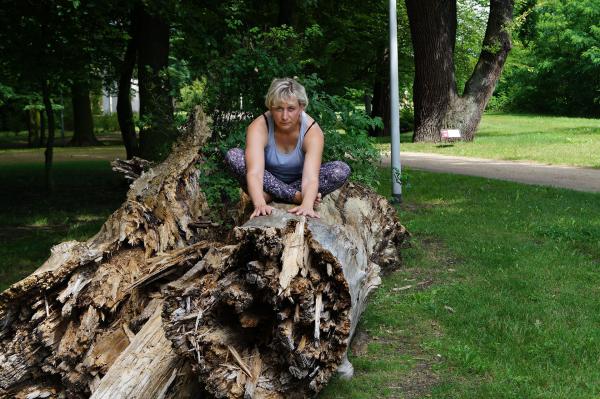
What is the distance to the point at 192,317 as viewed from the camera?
3771 mm

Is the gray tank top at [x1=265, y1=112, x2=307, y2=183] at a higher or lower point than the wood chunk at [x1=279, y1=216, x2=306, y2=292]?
higher

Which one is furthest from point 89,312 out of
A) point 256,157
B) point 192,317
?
point 256,157

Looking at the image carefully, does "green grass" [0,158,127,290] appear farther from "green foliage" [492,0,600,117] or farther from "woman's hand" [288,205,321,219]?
"green foliage" [492,0,600,117]

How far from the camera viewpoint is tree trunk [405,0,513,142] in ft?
66.1

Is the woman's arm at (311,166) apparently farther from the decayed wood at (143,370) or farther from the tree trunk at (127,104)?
the tree trunk at (127,104)

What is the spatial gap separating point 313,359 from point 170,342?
812 millimetres

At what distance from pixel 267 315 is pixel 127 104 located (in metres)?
12.9

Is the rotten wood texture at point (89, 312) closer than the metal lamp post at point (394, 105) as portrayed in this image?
Yes

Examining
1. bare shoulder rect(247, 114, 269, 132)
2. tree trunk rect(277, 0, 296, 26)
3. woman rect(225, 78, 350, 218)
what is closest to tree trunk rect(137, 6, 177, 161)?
tree trunk rect(277, 0, 296, 26)

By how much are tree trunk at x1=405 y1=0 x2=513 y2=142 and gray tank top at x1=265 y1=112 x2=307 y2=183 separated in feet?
50.4

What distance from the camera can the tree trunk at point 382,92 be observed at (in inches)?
1156

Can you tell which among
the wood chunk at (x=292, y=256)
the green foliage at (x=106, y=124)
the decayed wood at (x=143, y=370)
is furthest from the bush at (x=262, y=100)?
the green foliage at (x=106, y=124)

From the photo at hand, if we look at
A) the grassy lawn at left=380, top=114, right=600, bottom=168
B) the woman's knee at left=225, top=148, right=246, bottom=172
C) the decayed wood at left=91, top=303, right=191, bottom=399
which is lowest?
the decayed wood at left=91, top=303, right=191, bottom=399

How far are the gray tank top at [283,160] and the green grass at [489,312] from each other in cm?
128
